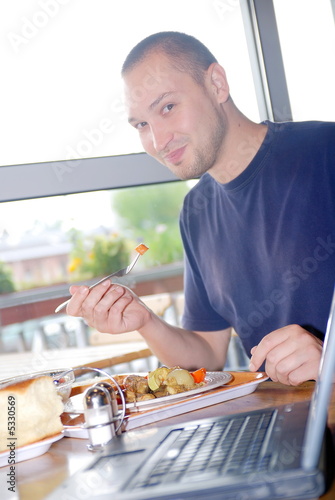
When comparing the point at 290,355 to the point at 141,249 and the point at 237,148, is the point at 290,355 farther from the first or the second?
the point at 237,148

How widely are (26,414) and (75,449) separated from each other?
86mm

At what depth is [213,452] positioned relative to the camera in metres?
0.62

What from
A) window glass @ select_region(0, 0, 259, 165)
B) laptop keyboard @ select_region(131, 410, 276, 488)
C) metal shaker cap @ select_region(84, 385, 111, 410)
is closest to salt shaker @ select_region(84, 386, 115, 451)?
metal shaker cap @ select_region(84, 385, 111, 410)

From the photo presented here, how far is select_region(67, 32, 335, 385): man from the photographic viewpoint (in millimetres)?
1360

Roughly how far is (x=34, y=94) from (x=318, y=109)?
102 cm

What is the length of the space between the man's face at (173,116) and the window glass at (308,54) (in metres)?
0.63

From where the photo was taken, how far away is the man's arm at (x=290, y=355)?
3.11 feet

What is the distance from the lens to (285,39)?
206 centimetres

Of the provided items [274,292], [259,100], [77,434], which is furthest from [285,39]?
[77,434]

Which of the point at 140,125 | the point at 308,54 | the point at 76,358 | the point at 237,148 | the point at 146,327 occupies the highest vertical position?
the point at 308,54

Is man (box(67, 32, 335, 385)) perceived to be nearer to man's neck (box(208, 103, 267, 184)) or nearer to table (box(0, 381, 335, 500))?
man's neck (box(208, 103, 267, 184))

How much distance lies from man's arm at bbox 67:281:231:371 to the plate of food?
192 millimetres

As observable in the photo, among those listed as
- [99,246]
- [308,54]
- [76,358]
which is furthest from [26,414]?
[99,246]

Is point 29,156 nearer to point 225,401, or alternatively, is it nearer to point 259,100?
point 259,100
